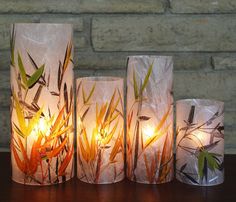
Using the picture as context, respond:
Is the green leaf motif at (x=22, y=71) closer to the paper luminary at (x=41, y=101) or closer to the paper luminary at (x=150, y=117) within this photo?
the paper luminary at (x=41, y=101)

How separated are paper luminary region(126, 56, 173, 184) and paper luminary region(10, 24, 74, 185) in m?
0.12

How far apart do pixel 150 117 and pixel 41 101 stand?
0.19m

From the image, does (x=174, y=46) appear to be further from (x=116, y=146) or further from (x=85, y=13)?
(x=116, y=146)

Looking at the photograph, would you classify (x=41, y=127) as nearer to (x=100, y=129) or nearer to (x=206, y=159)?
(x=100, y=129)

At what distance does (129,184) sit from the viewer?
0.74m

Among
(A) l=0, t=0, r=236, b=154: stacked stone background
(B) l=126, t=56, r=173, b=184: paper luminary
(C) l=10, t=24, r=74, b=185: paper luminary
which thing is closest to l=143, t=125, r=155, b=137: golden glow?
(B) l=126, t=56, r=173, b=184: paper luminary

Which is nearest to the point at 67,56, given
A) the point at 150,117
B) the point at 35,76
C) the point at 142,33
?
the point at 35,76

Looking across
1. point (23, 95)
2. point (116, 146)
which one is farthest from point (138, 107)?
point (23, 95)

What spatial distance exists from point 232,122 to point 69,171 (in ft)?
1.41

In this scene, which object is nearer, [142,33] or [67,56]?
[67,56]

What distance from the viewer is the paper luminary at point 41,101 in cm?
70

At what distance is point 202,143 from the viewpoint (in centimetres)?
73

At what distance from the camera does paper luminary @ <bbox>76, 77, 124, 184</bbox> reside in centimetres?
72

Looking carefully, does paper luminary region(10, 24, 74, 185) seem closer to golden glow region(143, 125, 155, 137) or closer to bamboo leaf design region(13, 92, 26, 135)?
bamboo leaf design region(13, 92, 26, 135)
